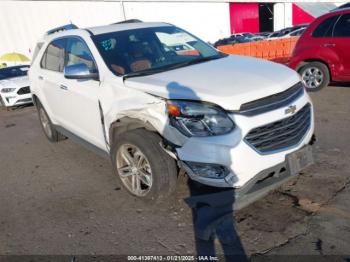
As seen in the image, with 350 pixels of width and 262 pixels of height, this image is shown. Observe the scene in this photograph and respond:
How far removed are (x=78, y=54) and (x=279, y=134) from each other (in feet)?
8.83

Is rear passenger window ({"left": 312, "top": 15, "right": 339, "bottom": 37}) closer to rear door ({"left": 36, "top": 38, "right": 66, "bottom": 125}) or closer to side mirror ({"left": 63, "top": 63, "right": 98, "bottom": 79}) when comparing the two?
rear door ({"left": 36, "top": 38, "right": 66, "bottom": 125})

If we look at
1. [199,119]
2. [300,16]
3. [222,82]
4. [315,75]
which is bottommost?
[300,16]

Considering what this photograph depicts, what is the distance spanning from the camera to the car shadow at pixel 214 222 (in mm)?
3064

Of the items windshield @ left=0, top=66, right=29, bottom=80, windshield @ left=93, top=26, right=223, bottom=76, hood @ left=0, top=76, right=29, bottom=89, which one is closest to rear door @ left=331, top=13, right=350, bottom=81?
windshield @ left=93, top=26, right=223, bottom=76

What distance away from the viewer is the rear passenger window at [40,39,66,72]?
5117 mm

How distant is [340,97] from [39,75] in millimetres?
5638

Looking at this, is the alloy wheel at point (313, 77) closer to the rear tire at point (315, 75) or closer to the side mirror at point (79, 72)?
the rear tire at point (315, 75)

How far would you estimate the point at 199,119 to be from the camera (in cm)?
316

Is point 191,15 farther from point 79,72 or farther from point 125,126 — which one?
point 125,126

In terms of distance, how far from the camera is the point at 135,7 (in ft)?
104

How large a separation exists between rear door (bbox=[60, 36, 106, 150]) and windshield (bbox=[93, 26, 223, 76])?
0.23 metres

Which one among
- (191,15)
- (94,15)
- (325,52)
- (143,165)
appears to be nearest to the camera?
(143,165)

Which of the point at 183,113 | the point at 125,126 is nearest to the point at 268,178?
the point at 183,113

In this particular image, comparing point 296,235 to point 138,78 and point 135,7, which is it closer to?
point 138,78
